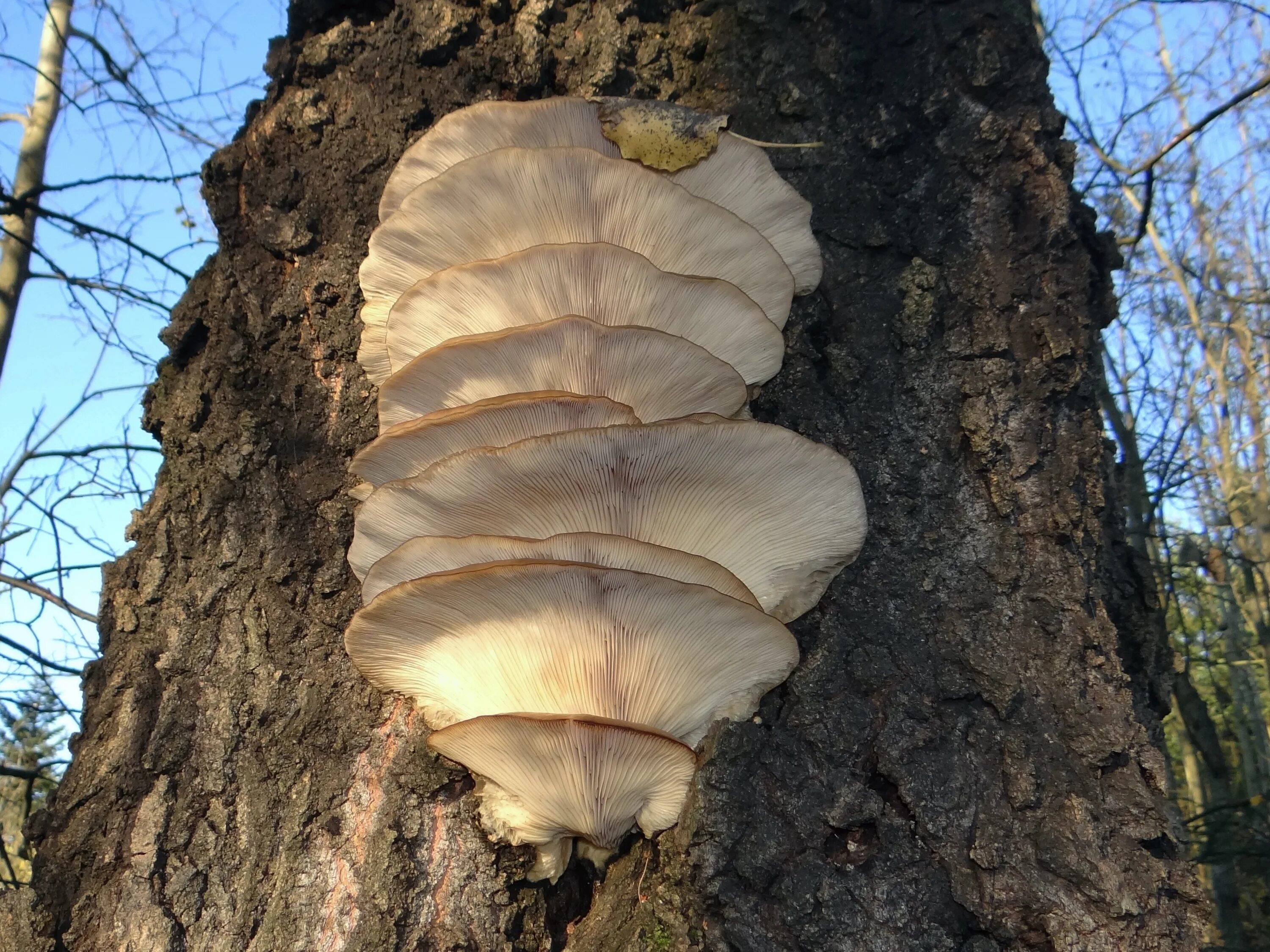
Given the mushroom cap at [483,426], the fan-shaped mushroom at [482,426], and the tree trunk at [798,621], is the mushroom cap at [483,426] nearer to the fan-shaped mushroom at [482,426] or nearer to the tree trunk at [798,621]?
the fan-shaped mushroom at [482,426]

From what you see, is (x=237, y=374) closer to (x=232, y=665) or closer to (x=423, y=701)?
(x=232, y=665)

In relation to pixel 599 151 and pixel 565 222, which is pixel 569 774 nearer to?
pixel 565 222


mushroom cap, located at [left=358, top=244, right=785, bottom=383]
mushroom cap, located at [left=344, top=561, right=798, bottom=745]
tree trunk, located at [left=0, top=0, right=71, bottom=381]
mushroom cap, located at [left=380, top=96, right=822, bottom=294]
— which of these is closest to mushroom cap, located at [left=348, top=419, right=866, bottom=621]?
mushroom cap, located at [left=344, top=561, right=798, bottom=745]

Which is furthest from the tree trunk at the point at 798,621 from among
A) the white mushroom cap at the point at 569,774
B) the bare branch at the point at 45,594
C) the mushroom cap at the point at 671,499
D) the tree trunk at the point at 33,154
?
the tree trunk at the point at 33,154

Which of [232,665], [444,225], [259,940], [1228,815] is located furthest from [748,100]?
[1228,815]

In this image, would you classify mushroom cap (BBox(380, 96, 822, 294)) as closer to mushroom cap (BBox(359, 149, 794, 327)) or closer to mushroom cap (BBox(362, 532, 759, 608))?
mushroom cap (BBox(359, 149, 794, 327))

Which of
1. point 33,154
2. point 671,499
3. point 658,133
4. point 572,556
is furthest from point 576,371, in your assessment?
point 33,154
